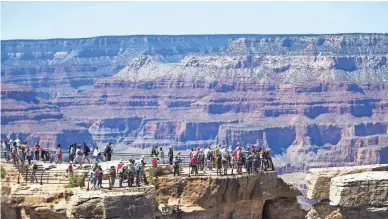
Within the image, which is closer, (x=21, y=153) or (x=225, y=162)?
(x=225, y=162)

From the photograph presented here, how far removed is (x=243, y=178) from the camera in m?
42.6

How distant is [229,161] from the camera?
144 ft

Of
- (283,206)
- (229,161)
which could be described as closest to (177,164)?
(229,161)

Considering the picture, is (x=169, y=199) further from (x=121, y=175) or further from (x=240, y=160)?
(x=121, y=175)

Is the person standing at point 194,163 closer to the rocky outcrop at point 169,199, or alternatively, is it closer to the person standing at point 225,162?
the rocky outcrop at point 169,199

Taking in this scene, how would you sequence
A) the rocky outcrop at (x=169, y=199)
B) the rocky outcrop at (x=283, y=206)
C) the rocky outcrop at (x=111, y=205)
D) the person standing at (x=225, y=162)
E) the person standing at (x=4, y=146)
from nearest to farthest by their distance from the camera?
1. the rocky outcrop at (x=111, y=205)
2. the rocky outcrop at (x=169, y=199)
3. the person standing at (x=225, y=162)
4. the person standing at (x=4, y=146)
5. the rocky outcrop at (x=283, y=206)

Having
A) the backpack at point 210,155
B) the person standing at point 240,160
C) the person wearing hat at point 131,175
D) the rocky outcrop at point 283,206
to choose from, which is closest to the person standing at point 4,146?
the backpack at point 210,155

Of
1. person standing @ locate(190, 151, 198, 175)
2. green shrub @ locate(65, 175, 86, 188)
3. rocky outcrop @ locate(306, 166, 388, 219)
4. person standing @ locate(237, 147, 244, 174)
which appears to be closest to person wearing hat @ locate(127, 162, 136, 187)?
green shrub @ locate(65, 175, 86, 188)

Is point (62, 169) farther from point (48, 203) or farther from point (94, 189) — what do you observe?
point (94, 189)

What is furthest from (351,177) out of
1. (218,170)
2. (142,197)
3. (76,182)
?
(218,170)

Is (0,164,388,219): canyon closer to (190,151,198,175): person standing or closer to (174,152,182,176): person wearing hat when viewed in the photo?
(174,152,182,176): person wearing hat

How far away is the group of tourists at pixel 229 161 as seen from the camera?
42688 millimetres

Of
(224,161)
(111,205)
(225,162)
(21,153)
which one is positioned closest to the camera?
(111,205)

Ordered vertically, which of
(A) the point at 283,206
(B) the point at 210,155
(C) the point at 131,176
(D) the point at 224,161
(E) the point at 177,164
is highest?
(B) the point at 210,155
